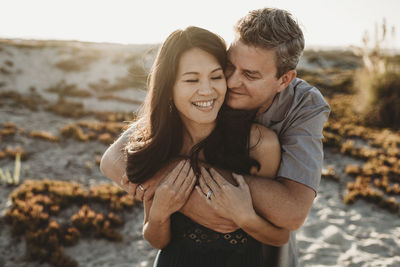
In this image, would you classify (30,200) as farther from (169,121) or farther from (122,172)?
(169,121)

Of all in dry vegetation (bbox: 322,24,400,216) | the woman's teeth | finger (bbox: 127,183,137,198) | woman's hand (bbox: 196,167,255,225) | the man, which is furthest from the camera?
dry vegetation (bbox: 322,24,400,216)

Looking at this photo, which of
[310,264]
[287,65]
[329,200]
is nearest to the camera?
[287,65]

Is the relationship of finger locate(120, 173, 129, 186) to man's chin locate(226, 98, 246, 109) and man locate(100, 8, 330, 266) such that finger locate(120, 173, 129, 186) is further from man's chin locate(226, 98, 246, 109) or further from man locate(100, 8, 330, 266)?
man's chin locate(226, 98, 246, 109)

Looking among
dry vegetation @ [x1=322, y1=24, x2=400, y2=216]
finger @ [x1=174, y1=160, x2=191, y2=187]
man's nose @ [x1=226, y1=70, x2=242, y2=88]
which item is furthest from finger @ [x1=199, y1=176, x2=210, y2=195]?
dry vegetation @ [x1=322, y1=24, x2=400, y2=216]

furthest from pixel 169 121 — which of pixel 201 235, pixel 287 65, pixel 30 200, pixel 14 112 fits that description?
pixel 14 112

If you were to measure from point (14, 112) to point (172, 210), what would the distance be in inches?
592

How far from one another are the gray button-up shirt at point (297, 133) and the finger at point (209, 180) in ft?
1.64

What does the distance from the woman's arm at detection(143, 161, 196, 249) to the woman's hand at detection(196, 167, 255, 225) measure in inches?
4.0

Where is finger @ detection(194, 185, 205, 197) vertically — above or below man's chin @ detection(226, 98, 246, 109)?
below

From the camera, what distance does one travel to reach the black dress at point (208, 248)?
2.17 metres

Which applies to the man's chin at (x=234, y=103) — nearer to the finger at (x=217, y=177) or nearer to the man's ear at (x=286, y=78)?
the man's ear at (x=286, y=78)

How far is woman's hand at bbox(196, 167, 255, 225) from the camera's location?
6.40ft

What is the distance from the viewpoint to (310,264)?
177 inches

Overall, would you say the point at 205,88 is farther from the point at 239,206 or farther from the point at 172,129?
the point at 239,206
